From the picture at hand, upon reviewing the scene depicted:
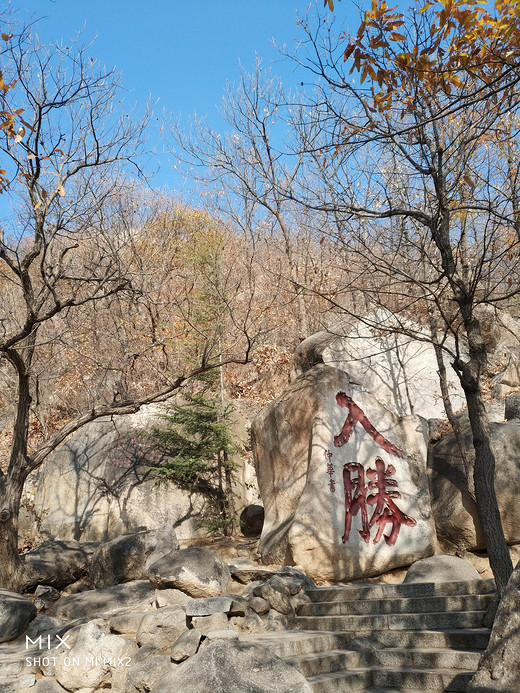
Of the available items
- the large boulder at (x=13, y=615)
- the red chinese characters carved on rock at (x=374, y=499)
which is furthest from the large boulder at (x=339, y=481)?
the large boulder at (x=13, y=615)

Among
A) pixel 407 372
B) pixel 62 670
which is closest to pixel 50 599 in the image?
pixel 62 670

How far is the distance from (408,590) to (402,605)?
40 centimetres

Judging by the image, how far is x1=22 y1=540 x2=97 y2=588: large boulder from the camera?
333 inches

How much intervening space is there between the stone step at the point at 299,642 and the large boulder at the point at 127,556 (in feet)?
9.40

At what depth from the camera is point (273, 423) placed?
975cm

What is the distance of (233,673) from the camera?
4.29 m

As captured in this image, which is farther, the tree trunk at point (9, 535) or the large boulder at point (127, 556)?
the large boulder at point (127, 556)

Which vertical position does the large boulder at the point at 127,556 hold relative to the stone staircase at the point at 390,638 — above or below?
above

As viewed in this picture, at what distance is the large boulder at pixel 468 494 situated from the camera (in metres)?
8.73

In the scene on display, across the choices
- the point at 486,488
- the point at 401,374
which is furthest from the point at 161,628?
the point at 401,374

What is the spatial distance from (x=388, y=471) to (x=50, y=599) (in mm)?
5039

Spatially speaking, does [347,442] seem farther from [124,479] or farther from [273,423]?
[124,479]

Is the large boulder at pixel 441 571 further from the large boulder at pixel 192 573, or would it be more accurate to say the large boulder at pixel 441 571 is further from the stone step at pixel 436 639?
the large boulder at pixel 192 573

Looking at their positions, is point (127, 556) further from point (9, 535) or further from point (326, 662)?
point (326, 662)
